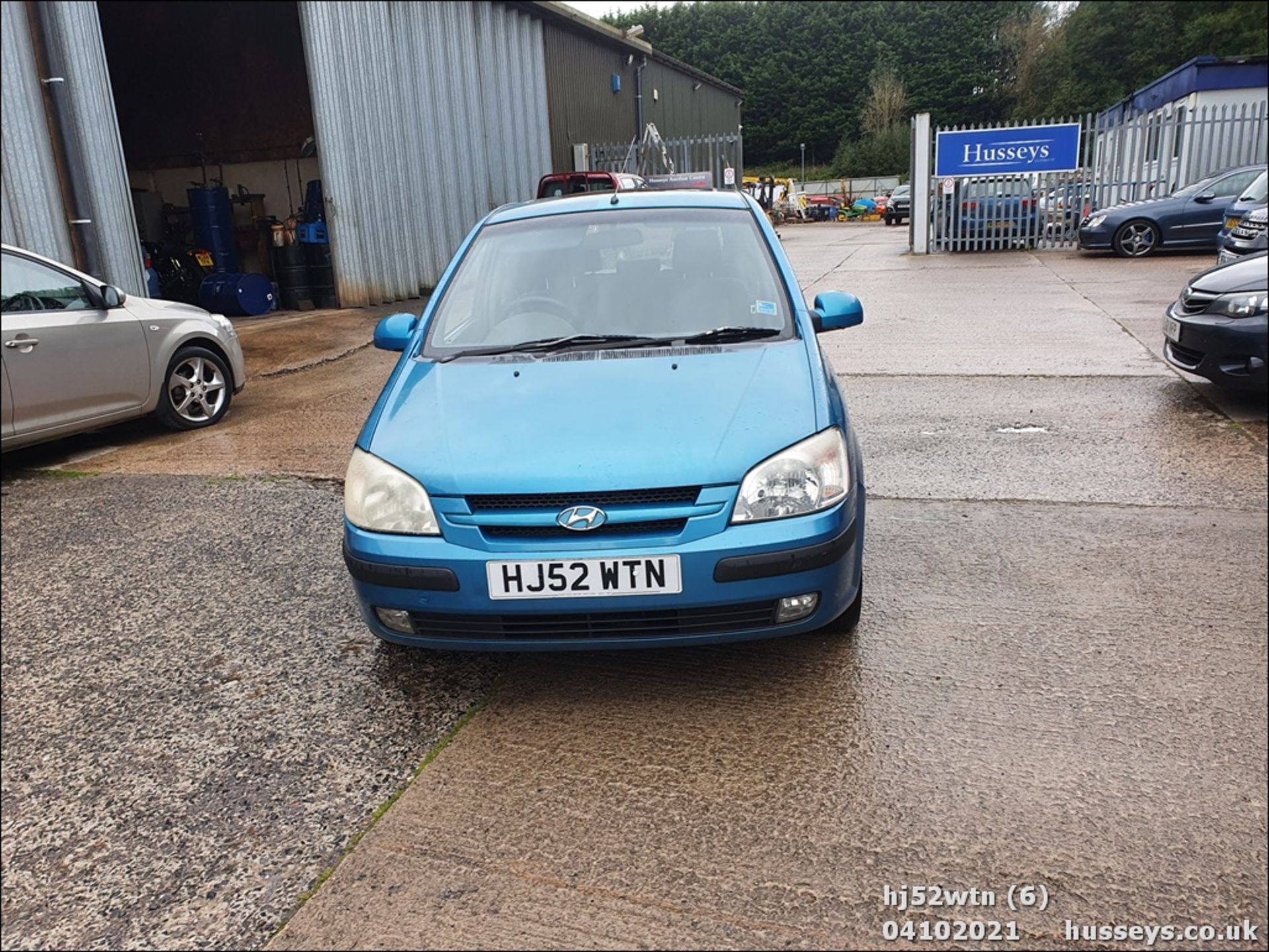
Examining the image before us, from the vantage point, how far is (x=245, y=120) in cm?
1516

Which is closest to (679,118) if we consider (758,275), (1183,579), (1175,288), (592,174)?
(592,174)

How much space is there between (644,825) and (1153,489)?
1861 mm

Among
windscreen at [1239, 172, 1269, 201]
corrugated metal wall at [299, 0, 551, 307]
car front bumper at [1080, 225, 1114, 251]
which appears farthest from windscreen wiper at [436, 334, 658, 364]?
car front bumper at [1080, 225, 1114, 251]

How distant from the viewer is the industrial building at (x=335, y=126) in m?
12.1

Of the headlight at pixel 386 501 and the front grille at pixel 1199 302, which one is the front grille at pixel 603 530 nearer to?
the headlight at pixel 386 501

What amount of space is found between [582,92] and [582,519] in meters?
19.2

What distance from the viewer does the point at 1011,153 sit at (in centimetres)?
1585

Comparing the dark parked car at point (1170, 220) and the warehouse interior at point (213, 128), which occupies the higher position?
the warehouse interior at point (213, 128)

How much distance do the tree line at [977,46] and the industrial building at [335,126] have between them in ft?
28.8

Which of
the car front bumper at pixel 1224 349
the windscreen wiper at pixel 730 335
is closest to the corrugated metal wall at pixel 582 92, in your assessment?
the windscreen wiper at pixel 730 335

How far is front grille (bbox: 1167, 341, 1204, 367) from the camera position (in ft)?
3.23

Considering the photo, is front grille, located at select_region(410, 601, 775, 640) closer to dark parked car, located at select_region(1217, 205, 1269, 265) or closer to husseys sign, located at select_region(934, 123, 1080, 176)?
dark parked car, located at select_region(1217, 205, 1269, 265)

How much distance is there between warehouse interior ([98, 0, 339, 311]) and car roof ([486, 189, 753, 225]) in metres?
10.4

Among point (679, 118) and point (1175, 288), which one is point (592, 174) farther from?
point (679, 118)
